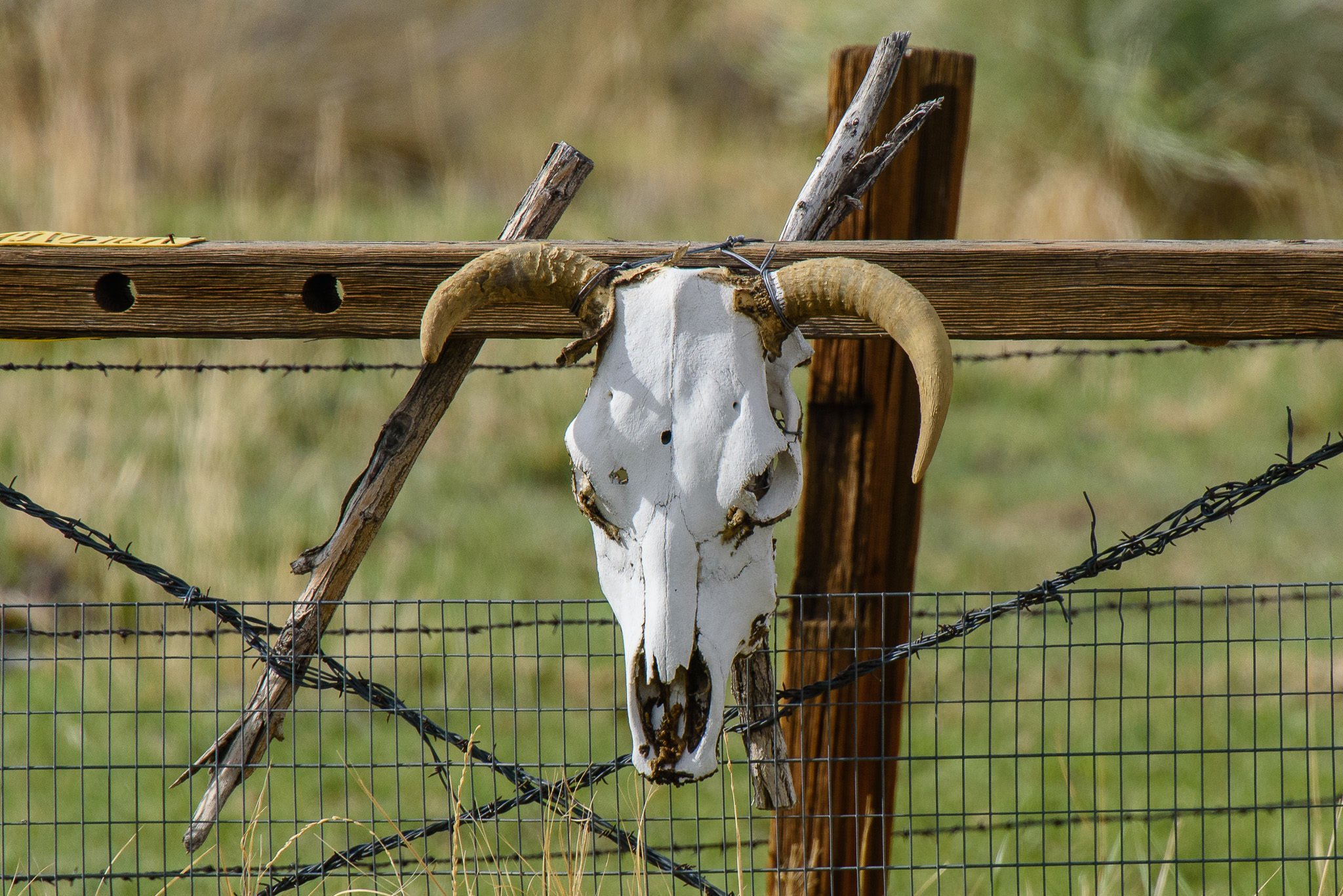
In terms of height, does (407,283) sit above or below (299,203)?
below

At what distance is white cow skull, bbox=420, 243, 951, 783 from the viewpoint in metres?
2.21

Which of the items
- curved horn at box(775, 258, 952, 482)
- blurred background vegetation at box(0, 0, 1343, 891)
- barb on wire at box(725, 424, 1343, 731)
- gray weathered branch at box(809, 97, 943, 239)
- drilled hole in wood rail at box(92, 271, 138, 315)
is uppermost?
blurred background vegetation at box(0, 0, 1343, 891)

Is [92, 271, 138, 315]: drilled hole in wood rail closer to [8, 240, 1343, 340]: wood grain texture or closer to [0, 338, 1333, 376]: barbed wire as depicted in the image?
[8, 240, 1343, 340]: wood grain texture

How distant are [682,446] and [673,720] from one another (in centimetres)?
47

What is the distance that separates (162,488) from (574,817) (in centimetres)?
648

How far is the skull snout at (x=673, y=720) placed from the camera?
7.27 feet

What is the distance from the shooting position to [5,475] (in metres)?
8.03

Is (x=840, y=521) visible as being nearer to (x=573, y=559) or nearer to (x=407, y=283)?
(x=407, y=283)

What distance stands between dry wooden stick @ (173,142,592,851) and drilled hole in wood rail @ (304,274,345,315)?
24 centimetres

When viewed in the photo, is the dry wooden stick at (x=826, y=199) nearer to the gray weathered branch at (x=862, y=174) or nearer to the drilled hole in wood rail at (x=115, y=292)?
the gray weathered branch at (x=862, y=174)

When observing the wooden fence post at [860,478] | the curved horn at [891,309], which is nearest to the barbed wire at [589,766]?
the wooden fence post at [860,478]

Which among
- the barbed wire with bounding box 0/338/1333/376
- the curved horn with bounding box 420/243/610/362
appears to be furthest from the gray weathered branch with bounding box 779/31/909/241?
the curved horn with bounding box 420/243/610/362

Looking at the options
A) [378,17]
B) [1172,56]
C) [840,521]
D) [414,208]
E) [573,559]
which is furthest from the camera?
[378,17]

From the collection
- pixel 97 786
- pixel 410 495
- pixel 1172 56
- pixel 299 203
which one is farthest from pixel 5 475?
pixel 1172 56
